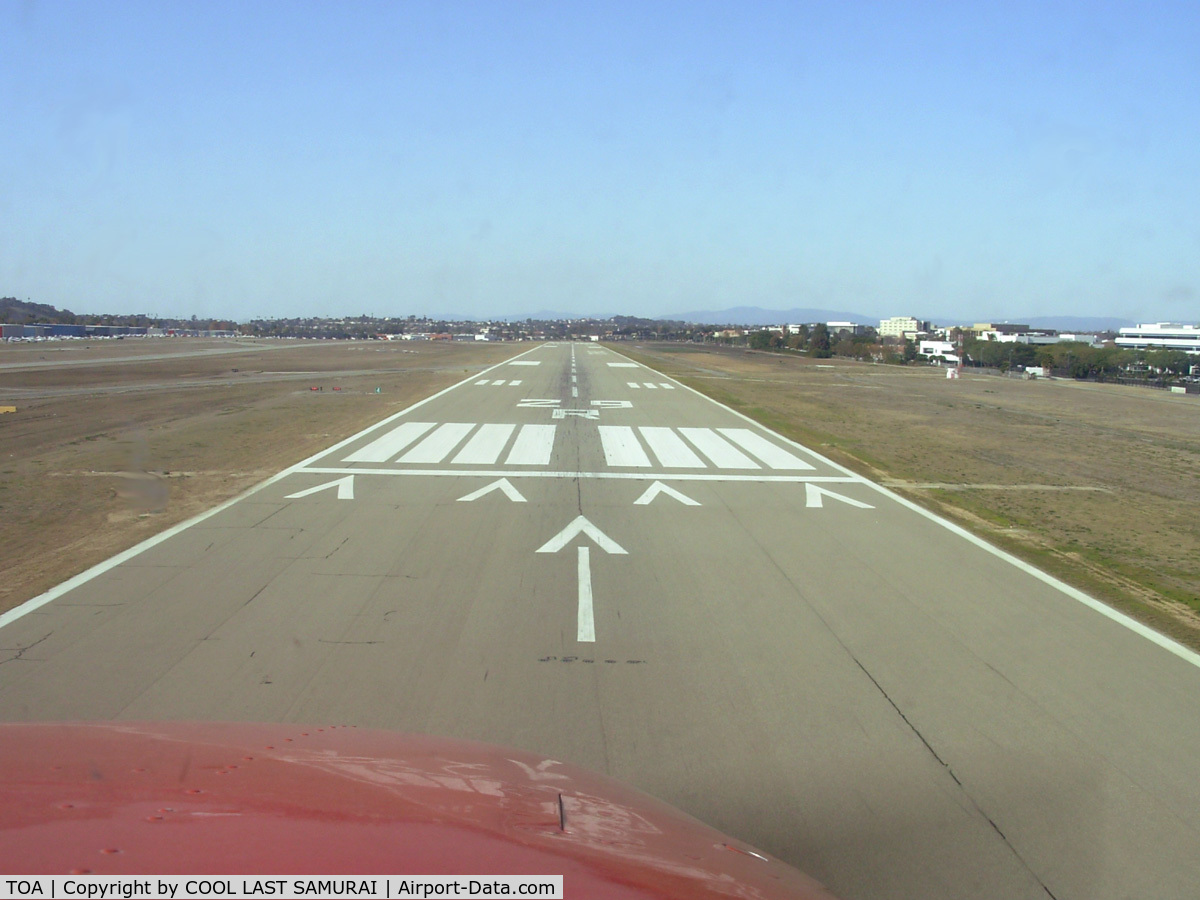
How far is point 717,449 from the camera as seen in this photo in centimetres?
1752

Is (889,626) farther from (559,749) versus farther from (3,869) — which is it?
(3,869)

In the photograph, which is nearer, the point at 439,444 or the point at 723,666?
the point at 723,666

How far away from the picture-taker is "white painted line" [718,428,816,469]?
52.3 ft

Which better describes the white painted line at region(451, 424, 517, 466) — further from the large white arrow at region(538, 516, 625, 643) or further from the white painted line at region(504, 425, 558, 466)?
the large white arrow at region(538, 516, 625, 643)

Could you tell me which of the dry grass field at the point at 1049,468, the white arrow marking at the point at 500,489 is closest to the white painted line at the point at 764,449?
the dry grass field at the point at 1049,468

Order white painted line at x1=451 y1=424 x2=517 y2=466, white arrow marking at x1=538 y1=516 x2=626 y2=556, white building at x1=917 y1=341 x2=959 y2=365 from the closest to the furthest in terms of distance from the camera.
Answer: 1. white arrow marking at x1=538 y1=516 x2=626 y2=556
2. white painted line at x1=451 y1=424 x2=517 y2=466
3. white building at x1=917 y1=341 x2=959 y2=365

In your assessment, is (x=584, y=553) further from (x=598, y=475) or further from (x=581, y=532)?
(x=598, y=475)

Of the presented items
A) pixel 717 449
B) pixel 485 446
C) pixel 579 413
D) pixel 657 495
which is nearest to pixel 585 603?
pixel 657 495

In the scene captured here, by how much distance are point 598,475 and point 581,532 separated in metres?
4.02

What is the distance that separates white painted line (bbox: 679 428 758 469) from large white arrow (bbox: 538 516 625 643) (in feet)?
17.6

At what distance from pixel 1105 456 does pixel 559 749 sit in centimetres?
1930

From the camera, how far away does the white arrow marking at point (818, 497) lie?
12.4 meters

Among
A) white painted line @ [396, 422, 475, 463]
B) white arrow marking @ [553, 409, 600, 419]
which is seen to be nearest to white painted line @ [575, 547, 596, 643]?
white painted line @ [396, 422, 475, 463]

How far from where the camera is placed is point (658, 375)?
42.4 metres
